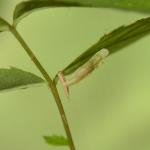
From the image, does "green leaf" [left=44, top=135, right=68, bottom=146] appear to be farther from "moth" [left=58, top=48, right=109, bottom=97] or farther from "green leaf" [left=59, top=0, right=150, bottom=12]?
"green leaf" [left=59, top=0, right=150, bottom=12]

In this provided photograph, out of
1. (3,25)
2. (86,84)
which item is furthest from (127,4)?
(86,84)

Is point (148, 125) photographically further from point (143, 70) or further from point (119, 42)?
point (119, 42)

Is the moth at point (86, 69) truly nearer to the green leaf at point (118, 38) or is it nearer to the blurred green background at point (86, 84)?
the green leaf at point (118, 38)

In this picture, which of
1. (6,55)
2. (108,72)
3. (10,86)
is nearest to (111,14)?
(108,72)

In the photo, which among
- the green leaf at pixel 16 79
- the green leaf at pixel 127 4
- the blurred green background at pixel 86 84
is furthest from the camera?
the blurred green background at pixel 86 84

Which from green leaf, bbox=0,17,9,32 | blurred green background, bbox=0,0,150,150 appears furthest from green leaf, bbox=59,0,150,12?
blurred green background, bbox=0,0,150,150

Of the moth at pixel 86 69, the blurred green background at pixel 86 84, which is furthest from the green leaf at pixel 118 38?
the blurred green background at pixel 86 84

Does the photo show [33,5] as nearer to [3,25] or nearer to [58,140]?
[3,25]
